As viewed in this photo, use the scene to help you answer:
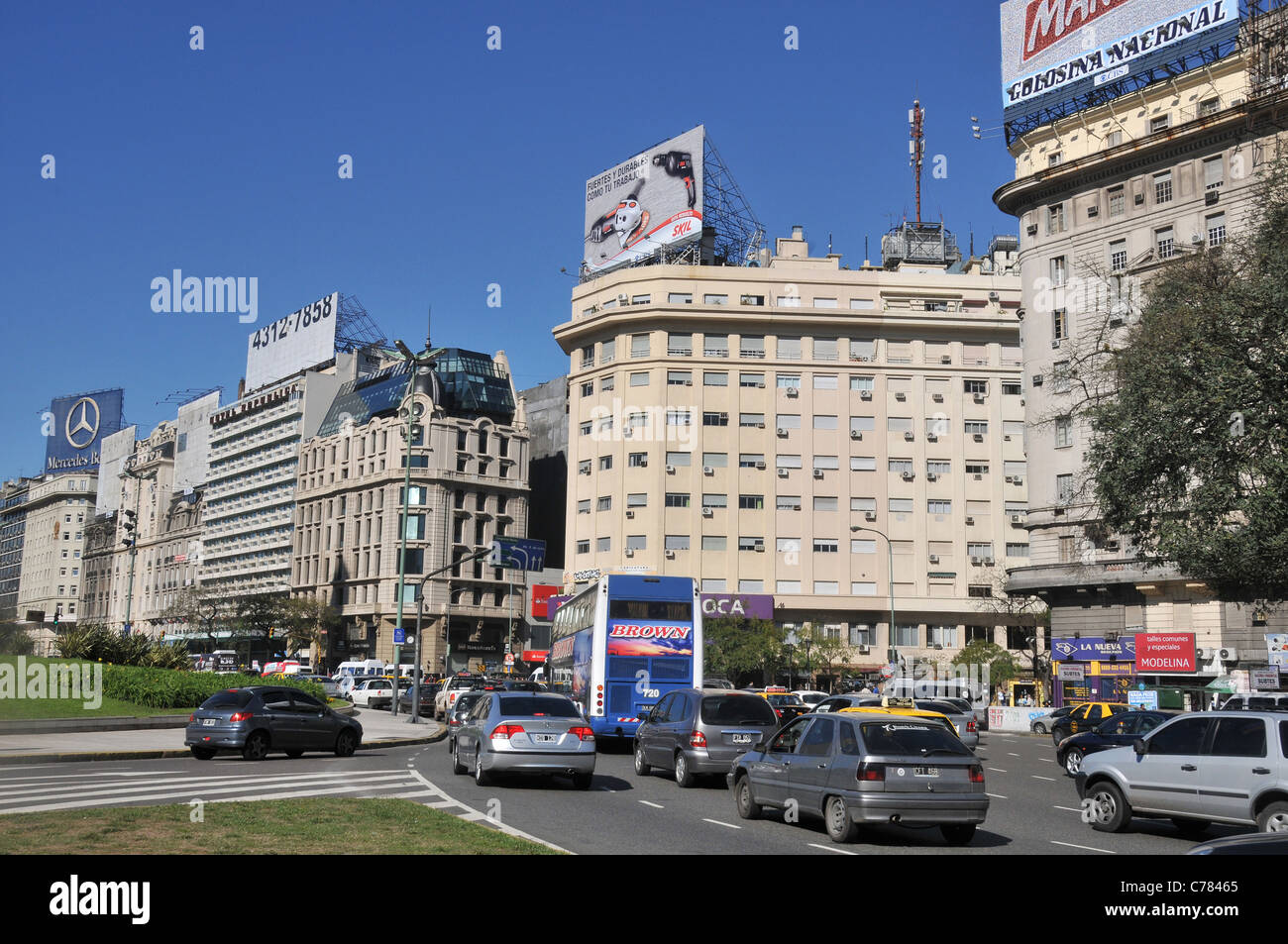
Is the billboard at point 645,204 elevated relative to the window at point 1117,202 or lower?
elevated

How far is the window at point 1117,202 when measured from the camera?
56.8 metres

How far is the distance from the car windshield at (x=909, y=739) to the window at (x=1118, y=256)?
48.7m

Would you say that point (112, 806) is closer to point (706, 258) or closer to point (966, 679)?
point (966, 679)

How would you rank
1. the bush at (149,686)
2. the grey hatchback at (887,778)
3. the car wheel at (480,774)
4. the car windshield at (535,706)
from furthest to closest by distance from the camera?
the bush at (149,686), the car windshield at (535,706), the car wheel at (480,774), the grey hatchback at (887,778)

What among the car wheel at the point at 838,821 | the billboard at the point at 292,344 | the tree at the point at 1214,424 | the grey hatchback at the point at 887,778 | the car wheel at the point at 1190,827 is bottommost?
the car wheel at the point at 1190,827

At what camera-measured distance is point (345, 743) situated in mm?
26125

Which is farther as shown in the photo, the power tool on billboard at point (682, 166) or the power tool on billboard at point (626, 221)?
the power tool on billboard at point (626, 221)

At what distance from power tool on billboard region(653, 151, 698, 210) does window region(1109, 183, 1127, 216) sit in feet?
105

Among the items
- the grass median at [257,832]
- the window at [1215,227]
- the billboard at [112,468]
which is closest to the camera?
the grass median at [257,832]

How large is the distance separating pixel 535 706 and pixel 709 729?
290 cm

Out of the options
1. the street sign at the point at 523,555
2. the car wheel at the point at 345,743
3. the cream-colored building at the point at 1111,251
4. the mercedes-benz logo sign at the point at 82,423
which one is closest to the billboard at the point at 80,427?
the mercedes-benz logo sign at the point at 82,423

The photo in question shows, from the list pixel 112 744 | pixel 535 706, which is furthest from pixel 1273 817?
pixel 112 744

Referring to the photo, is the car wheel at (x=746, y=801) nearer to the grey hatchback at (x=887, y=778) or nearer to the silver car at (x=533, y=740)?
the grey hatchback at (x=887, y=778)

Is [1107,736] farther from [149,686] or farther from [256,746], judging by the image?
Result: [149,686]
